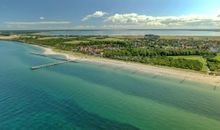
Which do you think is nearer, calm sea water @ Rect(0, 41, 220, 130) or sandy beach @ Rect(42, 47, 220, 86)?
calm sea water @ Rect(0, 41, 220, 130)

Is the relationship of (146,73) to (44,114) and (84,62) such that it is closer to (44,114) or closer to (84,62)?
(84,62)

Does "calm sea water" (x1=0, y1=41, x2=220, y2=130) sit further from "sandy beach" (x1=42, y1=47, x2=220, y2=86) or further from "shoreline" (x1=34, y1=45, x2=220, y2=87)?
"sandy beach" (x1=42, y1=47, x2=220, y2=86)

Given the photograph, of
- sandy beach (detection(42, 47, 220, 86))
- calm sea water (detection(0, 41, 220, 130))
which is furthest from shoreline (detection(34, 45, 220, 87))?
calm sea water (detection(0, 41, 220, 130))

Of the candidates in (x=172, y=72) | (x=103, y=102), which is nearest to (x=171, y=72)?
(x=172, y=72)

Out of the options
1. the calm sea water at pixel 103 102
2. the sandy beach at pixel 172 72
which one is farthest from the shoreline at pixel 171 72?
the calm sea water at pixel 103 102

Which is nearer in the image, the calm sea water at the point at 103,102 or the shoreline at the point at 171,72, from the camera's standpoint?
the calm sea water at the point at 103,102

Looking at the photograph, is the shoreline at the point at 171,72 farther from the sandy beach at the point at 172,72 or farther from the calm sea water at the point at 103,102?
the calm sea water at the point at 103,102

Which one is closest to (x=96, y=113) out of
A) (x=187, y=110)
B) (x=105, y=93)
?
(x=105, y=93)

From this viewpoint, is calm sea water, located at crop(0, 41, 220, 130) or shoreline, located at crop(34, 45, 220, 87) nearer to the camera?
calm sea water, located at crop(0, 41, 220, 130)

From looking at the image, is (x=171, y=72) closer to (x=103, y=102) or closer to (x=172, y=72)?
(x=172, y=72)
